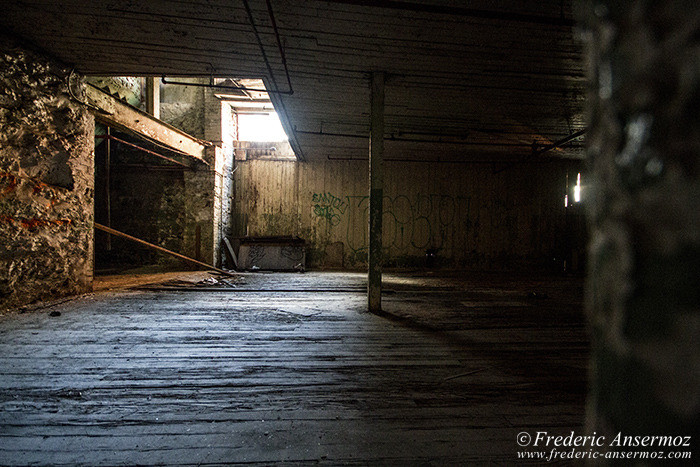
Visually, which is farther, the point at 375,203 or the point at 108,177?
the point at 108,177

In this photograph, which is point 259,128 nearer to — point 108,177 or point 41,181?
point 108,177

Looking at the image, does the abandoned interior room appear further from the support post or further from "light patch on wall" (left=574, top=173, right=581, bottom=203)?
"light patch on wall" (left=574, top=173, right=581, bottom=203)

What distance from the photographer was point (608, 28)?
302 mm

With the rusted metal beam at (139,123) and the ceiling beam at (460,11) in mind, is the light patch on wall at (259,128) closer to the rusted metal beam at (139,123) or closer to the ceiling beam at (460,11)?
the rusted metal beam at (139,123)

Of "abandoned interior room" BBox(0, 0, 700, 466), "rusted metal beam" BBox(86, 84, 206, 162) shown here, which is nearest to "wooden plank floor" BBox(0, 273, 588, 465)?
"abandoned interior room" BBox(0, 0, 700, 466)

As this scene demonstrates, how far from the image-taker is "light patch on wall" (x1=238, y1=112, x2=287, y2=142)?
944cm

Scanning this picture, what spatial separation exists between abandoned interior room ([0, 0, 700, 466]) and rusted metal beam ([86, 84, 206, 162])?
2.9 inches

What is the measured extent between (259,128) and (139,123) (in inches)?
158

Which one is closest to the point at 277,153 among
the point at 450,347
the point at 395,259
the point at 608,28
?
the point at 395,259

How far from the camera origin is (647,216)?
0.83 ft

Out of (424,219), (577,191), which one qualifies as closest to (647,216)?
(424,219)

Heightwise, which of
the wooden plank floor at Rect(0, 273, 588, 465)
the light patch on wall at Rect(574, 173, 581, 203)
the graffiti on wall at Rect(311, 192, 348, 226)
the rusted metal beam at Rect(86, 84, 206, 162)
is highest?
the rusted metal beam at Rect(86, 84, 206, 162)

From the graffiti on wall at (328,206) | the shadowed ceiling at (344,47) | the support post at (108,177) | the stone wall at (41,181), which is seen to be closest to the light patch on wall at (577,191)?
the shadowed ceiling at (344,47)

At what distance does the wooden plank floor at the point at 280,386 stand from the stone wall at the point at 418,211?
18.7ft
